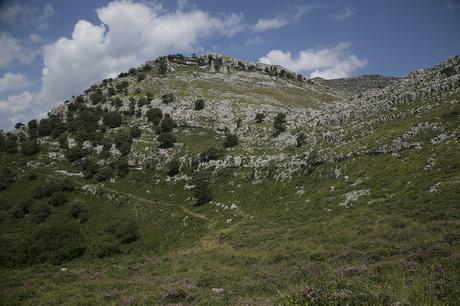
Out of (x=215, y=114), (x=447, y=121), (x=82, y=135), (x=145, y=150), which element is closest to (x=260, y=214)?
(x=447, y=121)

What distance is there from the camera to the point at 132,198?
2440 inches

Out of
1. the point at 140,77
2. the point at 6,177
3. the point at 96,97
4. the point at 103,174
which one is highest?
the point at 140,77

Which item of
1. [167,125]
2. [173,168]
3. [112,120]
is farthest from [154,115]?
[173,168]

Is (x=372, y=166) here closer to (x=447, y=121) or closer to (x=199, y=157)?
(x=447, y=121)

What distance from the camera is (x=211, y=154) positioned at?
6856 cm

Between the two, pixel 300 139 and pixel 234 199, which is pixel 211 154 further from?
pixel 300 139

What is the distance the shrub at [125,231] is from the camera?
48.8m

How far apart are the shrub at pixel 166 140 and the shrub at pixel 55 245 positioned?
32.0m

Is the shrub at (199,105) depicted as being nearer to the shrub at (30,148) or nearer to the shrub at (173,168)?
the shrub at (173,168)

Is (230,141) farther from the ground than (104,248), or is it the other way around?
(230,141)

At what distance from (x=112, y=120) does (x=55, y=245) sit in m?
50.6

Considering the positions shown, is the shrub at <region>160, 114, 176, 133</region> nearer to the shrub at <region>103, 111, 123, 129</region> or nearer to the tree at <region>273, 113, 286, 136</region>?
the shrub at <region>103, 111, 123, 129</region>

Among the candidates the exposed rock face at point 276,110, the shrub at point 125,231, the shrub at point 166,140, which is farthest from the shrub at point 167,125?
the shrub at point 125,231

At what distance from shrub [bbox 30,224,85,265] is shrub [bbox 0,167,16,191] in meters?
27.6
